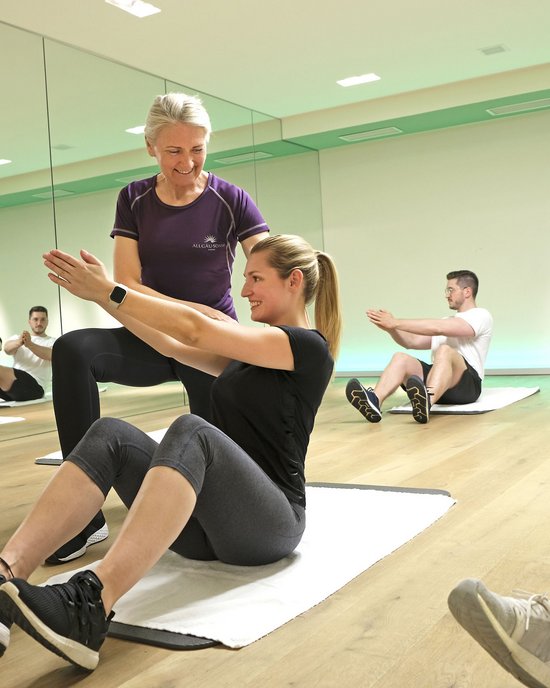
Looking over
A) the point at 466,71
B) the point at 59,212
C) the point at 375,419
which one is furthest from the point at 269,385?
the point at 466,71

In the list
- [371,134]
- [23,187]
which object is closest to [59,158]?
[23,187]

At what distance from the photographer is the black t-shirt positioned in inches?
69.1

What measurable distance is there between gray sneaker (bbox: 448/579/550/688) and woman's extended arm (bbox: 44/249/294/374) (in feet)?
2.21

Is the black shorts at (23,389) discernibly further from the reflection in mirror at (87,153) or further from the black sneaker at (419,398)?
the black sneaker at (419,398)

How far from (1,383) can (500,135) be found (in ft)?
16.4

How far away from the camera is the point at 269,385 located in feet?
5.77

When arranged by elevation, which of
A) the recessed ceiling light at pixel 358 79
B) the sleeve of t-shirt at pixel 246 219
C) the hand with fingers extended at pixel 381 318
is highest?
the recessed ceiling light at pixel 358 79

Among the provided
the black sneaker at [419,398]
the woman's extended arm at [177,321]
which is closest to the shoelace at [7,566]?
the woman's extended arm at [177,321]

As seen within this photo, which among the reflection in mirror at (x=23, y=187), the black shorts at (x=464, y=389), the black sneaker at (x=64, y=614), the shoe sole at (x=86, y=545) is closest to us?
the black sneaker at (x=64, y=614)

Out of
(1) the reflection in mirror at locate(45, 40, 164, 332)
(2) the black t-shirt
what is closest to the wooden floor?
(2) the black t-shirt

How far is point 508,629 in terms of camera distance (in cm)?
119

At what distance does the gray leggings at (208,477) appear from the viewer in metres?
1.50

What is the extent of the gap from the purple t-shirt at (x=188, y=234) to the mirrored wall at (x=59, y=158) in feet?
7.03

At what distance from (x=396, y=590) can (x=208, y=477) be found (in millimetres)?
540
